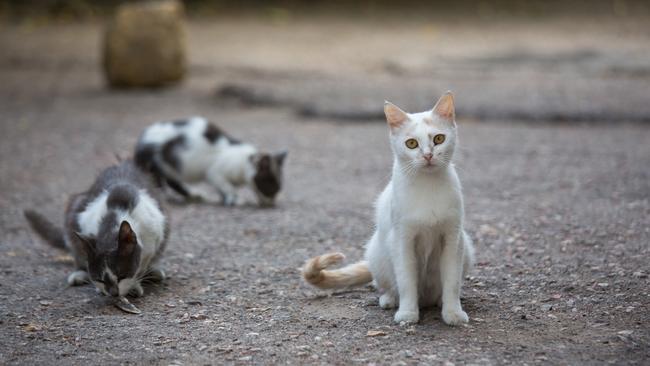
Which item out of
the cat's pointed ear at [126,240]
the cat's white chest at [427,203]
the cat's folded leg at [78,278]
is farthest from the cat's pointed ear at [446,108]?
the cat's folded leg at [78,278]

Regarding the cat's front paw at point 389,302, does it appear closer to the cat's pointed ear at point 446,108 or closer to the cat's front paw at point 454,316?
the cat's front paw at point 454,316

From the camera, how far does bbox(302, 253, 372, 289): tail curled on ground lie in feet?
15.2

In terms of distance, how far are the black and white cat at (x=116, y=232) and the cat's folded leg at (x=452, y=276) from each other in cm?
176

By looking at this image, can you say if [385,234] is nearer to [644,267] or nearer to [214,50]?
[644,267]

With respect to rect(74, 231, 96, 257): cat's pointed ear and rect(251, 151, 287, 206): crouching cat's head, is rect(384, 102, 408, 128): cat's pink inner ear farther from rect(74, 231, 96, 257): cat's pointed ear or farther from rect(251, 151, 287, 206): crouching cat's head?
rect(251, 151, 287, 206): crouching cat's head

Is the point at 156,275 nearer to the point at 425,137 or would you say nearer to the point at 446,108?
the point at 425,137

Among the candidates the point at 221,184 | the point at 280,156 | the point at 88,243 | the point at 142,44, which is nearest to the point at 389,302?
the point at 88,243

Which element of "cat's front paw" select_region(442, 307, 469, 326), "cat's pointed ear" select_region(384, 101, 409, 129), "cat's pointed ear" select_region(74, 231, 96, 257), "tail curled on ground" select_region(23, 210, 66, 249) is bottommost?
"tail curled on ground" select_region(23, 210, 66, 249)

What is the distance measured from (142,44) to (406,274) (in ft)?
29.9

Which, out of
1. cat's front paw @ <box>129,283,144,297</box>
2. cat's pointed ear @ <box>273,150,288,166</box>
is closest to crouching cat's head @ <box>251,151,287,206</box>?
cat's pointed ear @ <box>273,150,288,166</box>

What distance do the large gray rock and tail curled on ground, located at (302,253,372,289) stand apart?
8.45 m

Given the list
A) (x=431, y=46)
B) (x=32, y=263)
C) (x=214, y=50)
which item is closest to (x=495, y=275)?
(x=32, y=263)

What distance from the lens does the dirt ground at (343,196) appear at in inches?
169

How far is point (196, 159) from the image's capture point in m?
7.91
